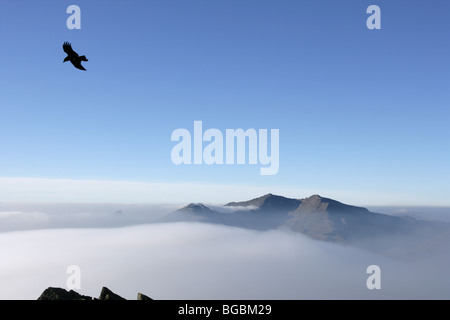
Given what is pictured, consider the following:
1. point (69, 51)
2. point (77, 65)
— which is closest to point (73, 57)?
point (69, 51)

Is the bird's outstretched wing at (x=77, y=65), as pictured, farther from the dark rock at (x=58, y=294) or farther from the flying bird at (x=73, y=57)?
the dark rock at (x=58, y=294)

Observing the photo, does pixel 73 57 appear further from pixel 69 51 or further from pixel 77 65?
pixel 77 65

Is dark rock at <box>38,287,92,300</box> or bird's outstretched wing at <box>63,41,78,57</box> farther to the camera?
dark rock at <box>38,287,92,300</box>

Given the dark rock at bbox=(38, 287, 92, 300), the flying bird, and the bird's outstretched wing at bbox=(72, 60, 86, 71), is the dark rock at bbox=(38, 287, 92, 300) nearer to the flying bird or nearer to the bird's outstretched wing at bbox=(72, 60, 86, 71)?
the bird's outstretched wing at bbox=(72, 60, 86, 71)

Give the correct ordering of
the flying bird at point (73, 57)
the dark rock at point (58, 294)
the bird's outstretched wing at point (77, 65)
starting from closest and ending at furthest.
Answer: the bird's outstretched wing at point (77, 65) < the flying bird at point (73, 57) < the dark rock at point (58, 294)

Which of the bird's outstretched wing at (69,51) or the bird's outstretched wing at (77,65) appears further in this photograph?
the bird's outstretched wing at (69,51)

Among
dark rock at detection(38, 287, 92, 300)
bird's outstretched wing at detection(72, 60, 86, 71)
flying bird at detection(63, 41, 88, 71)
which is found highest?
flying bird at detection(63, 41, 88, 71)

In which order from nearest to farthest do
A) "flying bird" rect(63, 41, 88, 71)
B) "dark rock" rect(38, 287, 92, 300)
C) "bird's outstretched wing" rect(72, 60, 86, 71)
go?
"bird's outstretched wing" rect(72, 60, 86, 71), "flying bird" rect(63, 41, 88, 71), "dark rock" rect(38, 287, 92, 300)

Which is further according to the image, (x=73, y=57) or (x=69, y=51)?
(x=69, y=51)

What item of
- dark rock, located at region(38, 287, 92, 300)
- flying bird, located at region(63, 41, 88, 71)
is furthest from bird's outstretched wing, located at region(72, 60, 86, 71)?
dark rock, located at region(38, 287, 92, 300)

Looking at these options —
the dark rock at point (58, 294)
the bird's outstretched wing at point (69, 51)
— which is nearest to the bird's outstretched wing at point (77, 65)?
the bird's outstretched wing at point (69, 51)

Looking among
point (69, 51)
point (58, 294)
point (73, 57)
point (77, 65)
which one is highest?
point (69, 51)
